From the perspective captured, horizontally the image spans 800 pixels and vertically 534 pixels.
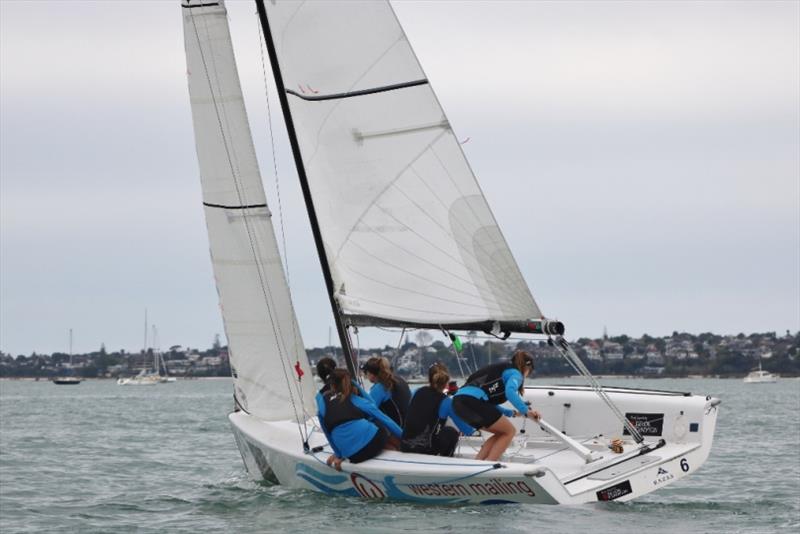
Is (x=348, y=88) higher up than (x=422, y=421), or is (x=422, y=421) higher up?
(x=348, y=88)

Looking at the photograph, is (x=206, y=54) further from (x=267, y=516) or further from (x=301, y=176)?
(x=267, y=516)

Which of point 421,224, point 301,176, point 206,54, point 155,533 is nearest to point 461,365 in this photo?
point 421,224

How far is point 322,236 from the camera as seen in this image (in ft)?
40.7

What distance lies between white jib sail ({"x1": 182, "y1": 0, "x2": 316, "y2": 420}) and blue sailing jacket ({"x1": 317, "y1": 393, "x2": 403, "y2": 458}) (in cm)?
250

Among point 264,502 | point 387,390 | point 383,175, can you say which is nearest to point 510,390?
point 387,390

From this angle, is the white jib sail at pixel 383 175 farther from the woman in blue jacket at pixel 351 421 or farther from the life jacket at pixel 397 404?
the woman in blue jacket at pixel 351 421

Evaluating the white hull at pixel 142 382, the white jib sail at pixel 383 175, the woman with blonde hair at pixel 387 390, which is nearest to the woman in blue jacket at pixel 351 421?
the woman with blonde hair at pixel 387 390

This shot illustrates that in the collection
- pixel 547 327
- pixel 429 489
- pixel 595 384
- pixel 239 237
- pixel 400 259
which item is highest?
pixel 239 237

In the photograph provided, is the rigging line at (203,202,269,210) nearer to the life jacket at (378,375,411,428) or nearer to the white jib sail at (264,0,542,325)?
the white jib sail at (264,0,542,325)

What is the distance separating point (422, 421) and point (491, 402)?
0.60m

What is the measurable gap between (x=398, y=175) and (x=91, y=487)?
531 centimetres

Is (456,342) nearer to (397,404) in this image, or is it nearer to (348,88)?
(397,404)

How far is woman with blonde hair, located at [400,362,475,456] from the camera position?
36.3 ft

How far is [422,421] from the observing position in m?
11.2
